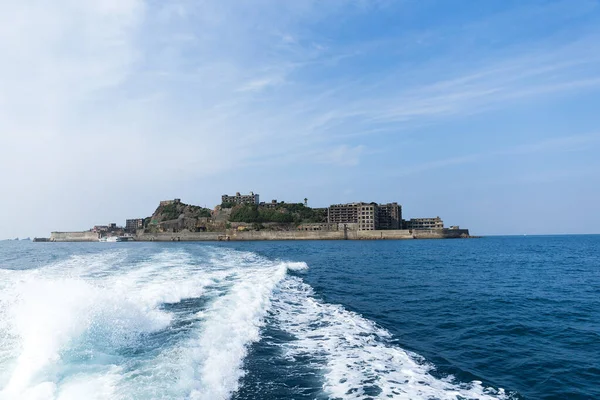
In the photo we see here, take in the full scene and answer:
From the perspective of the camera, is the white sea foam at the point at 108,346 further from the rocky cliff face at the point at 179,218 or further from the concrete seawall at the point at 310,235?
the rocky cliff face at the point at 179,218

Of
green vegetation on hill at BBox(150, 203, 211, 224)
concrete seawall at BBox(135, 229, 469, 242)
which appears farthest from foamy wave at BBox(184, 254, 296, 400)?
green vegetation on hill at BBox(150, 203, 211, 224)

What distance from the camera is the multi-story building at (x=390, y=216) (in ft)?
500

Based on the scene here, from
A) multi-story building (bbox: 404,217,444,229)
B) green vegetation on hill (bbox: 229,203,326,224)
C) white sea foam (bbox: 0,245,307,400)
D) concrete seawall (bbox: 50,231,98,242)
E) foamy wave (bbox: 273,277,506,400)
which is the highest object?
green vegetation on hill (bbox: 229,203,326,224)

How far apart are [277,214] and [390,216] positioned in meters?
49.2

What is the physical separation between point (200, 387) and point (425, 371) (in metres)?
5.43

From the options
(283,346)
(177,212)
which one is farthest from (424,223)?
(283,346)

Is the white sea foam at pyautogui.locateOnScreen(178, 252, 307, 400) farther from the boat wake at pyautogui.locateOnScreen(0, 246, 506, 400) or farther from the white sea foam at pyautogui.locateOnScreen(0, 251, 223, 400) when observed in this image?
the white sea foam at pyautogui.locateOnScreen(0, 251, 223, 400)

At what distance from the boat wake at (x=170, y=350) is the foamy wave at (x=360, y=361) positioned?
0.03 metres

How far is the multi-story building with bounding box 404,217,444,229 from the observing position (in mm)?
156750

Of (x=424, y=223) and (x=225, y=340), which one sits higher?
(x=424, y=223)

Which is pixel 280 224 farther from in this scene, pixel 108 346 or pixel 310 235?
pixel 108 346

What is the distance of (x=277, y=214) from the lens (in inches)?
6501

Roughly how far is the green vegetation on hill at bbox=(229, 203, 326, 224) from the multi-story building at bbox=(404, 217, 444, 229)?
38.3 m

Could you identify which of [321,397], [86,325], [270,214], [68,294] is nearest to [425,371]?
[321,397]
